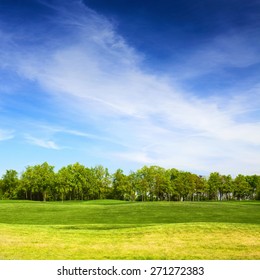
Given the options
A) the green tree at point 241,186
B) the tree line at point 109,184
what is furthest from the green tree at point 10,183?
the green tree at point 241,186

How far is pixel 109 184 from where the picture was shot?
119 metres

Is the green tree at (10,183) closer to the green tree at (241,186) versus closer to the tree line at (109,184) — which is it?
the tree line at (109,184)

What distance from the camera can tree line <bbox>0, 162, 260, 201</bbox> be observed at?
108438 millimetres

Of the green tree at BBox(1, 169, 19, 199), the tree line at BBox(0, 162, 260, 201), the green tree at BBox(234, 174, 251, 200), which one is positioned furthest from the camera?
the green tree at BBox(234, 174, 251, 200)

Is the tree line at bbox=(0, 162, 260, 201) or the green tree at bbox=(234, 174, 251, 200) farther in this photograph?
the green tree at bbox=(234, 174, 251, 200)

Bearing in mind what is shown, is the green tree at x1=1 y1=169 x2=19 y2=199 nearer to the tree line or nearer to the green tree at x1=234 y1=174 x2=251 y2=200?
the tree line

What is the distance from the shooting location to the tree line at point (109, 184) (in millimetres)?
108438

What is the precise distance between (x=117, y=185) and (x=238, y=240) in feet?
333

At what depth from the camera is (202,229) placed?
18469mm

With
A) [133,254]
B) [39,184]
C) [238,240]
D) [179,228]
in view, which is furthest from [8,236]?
[39,184]

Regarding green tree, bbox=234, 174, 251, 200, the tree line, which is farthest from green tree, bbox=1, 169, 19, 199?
green tree, bbox=234, 174, 251, 200

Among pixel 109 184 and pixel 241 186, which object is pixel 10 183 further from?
pixel 241 186

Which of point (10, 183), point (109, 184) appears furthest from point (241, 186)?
point (10, 183)

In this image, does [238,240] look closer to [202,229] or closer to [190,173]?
[202,229]
